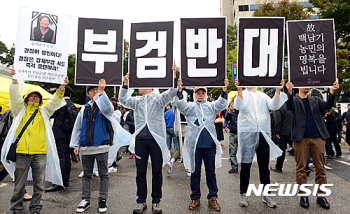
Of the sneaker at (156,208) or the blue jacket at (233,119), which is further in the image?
the blue jacket at (233,119)

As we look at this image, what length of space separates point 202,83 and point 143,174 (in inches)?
69.2

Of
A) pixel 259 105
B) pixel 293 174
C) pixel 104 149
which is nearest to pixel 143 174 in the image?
pixel 104 149

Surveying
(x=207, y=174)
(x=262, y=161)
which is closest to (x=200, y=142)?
(x=207, y=174)

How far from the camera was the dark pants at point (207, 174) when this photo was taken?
4.14 m

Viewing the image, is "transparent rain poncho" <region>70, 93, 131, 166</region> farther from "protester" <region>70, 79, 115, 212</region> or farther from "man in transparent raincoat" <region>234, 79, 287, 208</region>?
"man in transparent raincoat" <region>234, 79, 287, 208</region>

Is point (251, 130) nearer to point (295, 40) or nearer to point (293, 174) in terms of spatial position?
point (295, 40)

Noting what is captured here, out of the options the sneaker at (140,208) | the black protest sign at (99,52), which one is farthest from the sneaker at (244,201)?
the black protest sign at (99,52)

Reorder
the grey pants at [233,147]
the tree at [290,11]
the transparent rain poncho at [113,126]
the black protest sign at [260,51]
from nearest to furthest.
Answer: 1. the transparent rain poncho at [113,126]
2. the black protest sign at [260,51]
3. the grey pants at [233,147]
4. the tree at [290,11]

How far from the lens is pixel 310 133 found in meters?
4.32

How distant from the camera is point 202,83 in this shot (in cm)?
420

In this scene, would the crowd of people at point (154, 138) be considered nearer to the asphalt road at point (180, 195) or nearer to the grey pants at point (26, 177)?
the grey pants at point (26, 177)

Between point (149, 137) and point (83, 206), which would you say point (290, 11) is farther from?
point (83, 206)

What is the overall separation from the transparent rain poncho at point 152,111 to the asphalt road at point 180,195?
1.00 meters

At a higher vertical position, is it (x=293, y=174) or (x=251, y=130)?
(x=251, y=130)
